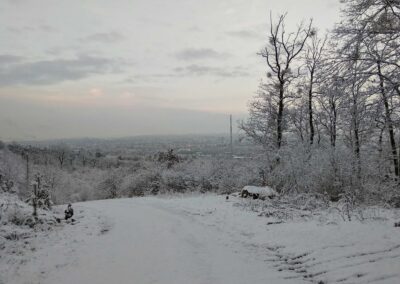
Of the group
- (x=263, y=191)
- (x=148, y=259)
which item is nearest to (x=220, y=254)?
(x=148, y=259)

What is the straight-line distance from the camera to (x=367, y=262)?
839 centimetres

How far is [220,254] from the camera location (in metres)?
10.5

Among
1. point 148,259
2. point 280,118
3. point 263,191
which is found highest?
point 280,118

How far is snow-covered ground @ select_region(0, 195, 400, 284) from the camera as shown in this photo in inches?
333

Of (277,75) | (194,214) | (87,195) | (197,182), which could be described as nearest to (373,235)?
(194,214)

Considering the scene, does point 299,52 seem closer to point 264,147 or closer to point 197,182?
point 264,147

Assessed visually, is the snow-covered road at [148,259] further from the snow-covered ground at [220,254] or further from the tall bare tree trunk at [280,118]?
the tall bare tree trunk at [280,118]

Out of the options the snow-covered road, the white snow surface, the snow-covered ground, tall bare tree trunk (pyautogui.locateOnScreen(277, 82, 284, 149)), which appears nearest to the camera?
the snow-covered ground

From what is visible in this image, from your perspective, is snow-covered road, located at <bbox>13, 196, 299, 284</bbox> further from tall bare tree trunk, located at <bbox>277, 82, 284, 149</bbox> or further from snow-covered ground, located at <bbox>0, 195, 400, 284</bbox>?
tall bare tree trunk, located at <bbox>277, 82, 284, 149</bbox>

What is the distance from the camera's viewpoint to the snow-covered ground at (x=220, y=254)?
8.45 m

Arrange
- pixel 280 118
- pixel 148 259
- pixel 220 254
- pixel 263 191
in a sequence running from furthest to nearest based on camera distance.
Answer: pixel 280 118, pixel 263 191, pixel 220 254, pixel 148 259

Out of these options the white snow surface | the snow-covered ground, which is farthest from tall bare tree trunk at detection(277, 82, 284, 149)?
the snow-covered ground

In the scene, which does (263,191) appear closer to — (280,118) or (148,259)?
A: (280,118)

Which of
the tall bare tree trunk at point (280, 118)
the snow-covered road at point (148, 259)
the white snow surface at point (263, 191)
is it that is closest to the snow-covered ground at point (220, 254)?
the snow-covered road at point (148, 259)
